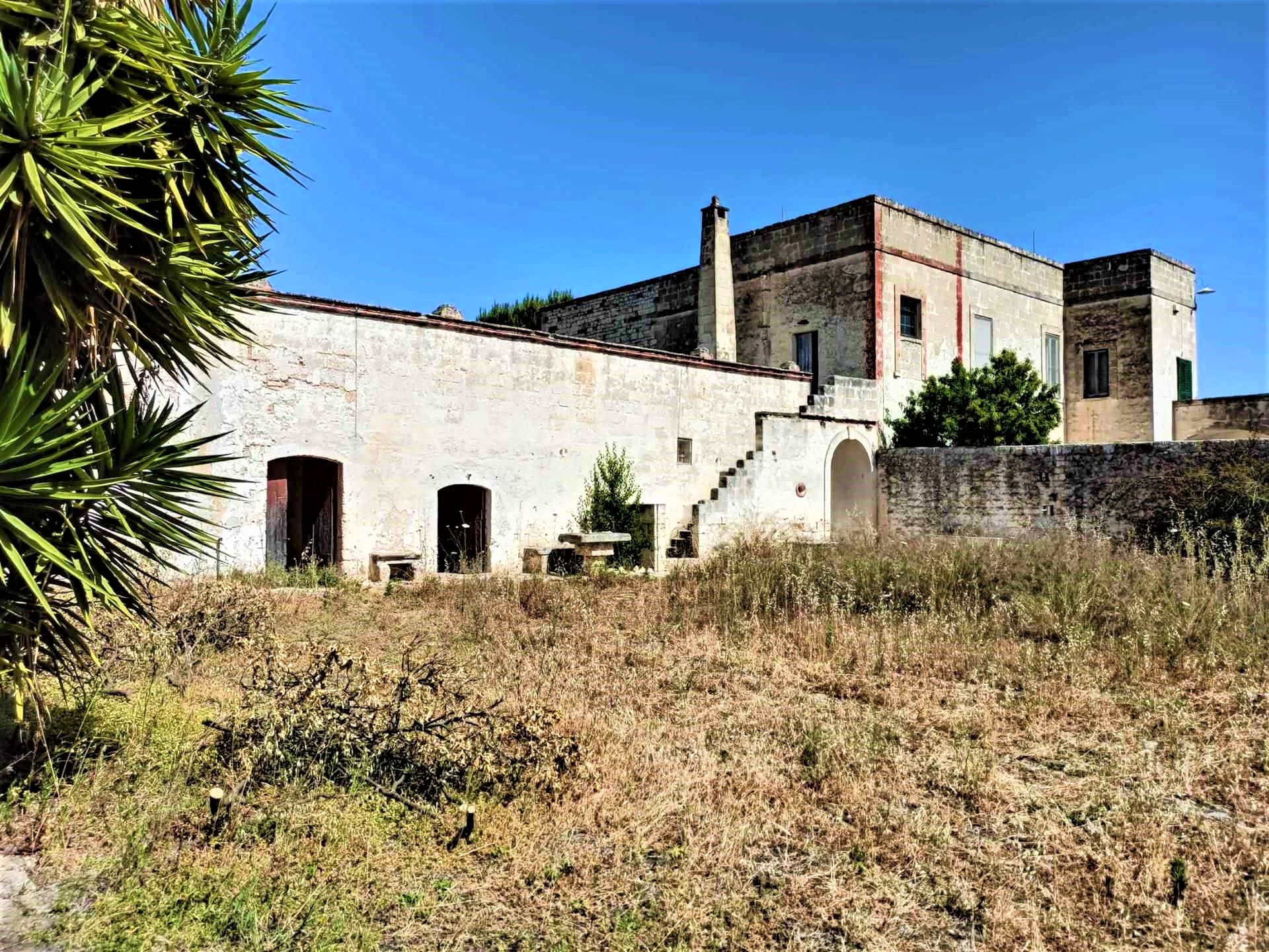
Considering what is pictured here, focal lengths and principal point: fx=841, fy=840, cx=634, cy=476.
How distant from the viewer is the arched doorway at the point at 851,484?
19.8 metres

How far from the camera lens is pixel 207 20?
506 centimetres

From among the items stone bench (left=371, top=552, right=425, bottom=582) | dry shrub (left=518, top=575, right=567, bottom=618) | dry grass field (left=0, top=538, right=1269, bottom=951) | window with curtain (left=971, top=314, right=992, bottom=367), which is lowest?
dry grass field (left=0, top=538, right=1269, bottom=951)

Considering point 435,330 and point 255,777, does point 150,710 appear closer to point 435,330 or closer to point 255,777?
point 255,777

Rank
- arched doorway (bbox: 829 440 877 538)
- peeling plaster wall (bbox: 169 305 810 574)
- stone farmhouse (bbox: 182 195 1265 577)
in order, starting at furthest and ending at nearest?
arched doorway (bbox: 829 440 877 538), stone farmhouse (bbox: 182 195 1265 577), peeling plaster wall (bbox: 169 305 810 574)

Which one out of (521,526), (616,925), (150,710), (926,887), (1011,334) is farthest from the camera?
(1011,334)

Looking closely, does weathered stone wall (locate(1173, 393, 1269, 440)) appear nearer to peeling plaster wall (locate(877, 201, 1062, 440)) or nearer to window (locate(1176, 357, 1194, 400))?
window (locate(1176, 357, 1194, 400))

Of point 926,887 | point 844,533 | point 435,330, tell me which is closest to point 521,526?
point 435,330

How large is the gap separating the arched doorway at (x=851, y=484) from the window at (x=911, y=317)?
319 cm

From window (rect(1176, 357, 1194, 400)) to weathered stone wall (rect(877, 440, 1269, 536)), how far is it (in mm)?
11530

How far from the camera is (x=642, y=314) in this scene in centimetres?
2469

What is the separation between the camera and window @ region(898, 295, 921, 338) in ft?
67.8

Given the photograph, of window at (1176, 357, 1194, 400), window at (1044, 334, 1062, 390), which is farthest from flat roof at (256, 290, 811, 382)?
window at (1176, 357, 1194, 400)

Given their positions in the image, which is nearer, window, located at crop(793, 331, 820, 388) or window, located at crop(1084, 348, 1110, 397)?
window, located at crop(793, 331, 820, 388)

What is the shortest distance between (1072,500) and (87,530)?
1651 centimetres
